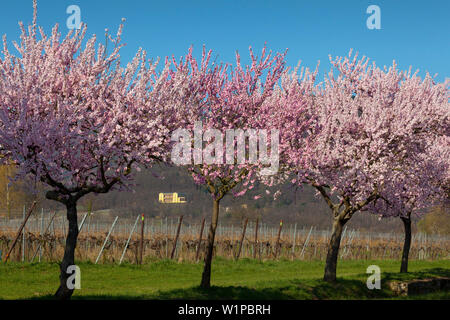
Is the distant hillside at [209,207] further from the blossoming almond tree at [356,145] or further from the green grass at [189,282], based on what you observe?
the blossoming almond tree at [356,145]

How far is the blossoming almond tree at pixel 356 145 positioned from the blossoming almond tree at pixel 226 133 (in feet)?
9.11

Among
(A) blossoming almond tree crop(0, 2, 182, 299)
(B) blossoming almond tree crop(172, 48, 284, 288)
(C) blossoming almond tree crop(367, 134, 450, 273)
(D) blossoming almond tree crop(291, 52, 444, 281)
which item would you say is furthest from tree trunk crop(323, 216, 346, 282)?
(A) blossoming almond tree crop(0, 2, 182, 299)

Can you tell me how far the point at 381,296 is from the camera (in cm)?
2194

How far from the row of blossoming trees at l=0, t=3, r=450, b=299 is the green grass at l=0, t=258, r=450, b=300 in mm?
1351

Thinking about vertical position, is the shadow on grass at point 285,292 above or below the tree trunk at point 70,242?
below

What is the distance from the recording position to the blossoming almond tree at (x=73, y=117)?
13.1 metres

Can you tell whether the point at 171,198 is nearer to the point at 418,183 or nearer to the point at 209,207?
the point at 209,207

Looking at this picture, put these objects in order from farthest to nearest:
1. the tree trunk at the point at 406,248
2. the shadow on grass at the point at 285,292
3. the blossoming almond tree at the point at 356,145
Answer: the tree trunk at the point at 406,248 → the blossoming almond tree at the point at 356,145 → the shadow on grass at the point at 285,292

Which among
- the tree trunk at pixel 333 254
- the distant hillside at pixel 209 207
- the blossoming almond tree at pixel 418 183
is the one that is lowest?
the distant hillside at pixel 209 207

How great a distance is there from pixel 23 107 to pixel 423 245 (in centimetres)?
4811

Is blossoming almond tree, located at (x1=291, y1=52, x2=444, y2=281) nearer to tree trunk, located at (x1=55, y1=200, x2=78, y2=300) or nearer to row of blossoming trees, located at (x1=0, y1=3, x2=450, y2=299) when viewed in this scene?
row of blossoming trees, located at (x1=0, y1=3, x2=450, y2=299)

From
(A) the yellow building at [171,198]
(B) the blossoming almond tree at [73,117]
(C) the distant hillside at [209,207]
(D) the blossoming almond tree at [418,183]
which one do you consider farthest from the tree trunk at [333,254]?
(A) the yellow building at [171,198]

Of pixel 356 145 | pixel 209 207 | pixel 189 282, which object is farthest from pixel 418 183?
pixel 209 207
